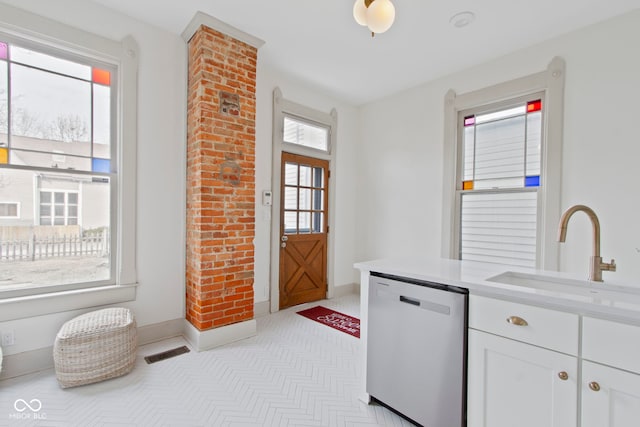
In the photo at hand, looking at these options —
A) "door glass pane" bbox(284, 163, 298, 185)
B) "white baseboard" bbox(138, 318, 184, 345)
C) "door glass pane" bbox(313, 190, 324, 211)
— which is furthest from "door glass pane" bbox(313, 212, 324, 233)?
"white baseboard" bbox(138, 318, 184, 345)

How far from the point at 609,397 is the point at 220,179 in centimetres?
293

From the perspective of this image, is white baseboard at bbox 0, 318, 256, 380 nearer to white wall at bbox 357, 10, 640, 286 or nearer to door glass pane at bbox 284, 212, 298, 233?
door glass pane at bbox 284, 212, 298, 233

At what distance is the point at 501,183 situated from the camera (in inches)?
132

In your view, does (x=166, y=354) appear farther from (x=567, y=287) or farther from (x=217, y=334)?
(x=567, y=287)

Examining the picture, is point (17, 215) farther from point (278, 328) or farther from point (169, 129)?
point (278, 328)

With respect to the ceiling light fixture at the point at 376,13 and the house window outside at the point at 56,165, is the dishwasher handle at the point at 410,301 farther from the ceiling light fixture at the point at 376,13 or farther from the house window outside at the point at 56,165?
the house window outside at the point at 56,165

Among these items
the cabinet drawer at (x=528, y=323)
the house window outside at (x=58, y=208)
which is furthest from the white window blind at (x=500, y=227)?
the house window outside at (x=58, y=208)

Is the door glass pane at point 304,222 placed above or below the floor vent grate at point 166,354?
above

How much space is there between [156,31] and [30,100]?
1.24 metres

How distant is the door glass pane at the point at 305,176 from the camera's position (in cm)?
416

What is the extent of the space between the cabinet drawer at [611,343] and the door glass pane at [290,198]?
10.7ft

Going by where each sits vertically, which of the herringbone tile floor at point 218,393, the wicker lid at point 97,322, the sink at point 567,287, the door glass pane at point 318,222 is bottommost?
the herringbone tile floor at point 218,393

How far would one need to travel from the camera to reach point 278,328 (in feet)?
10.9

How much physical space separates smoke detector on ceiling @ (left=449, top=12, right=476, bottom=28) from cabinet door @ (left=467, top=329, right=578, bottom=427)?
8.74ft
